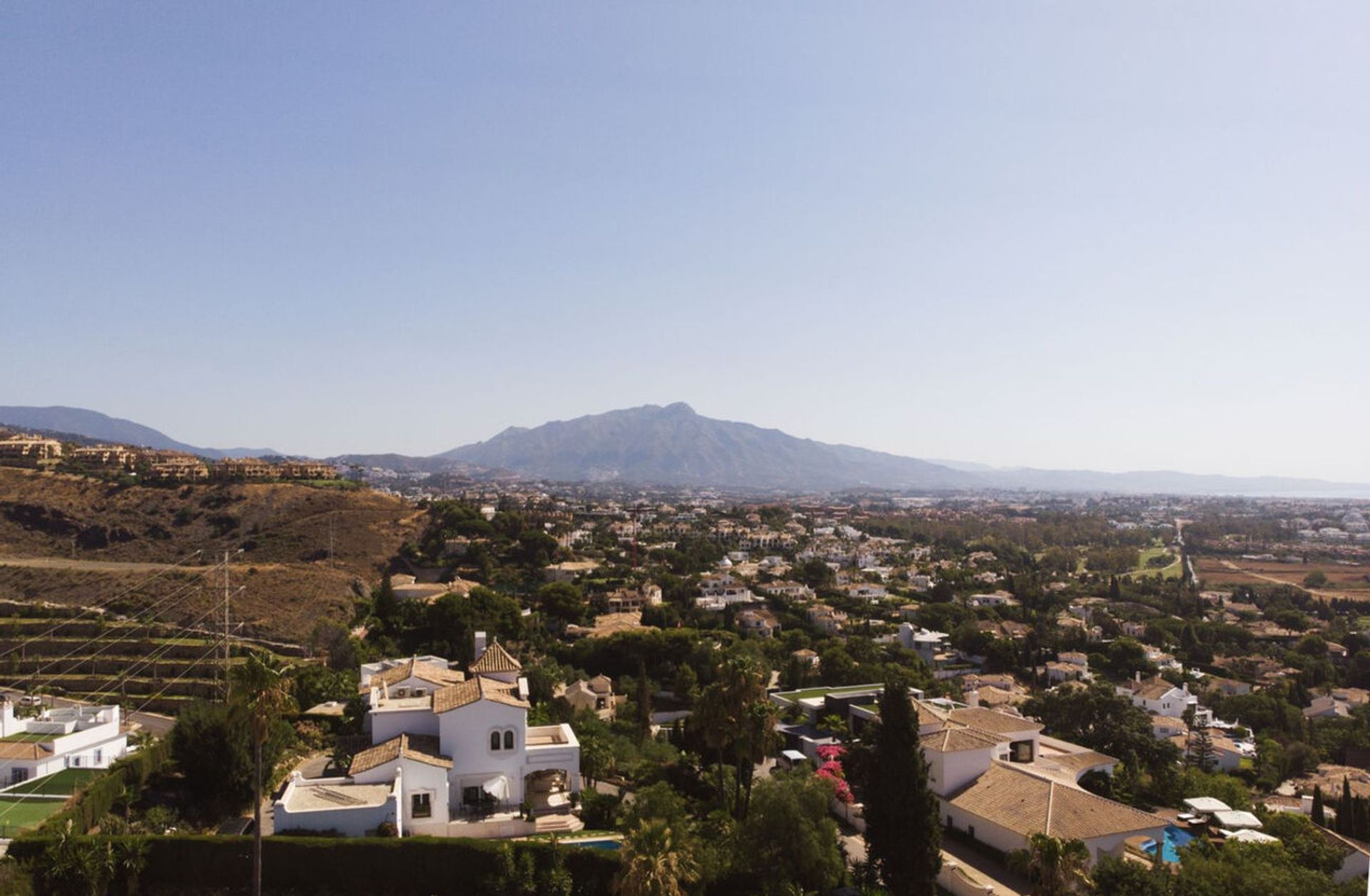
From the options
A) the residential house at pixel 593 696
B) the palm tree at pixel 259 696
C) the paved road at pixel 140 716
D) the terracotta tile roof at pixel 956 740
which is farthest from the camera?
the residential house at pixel 593 696

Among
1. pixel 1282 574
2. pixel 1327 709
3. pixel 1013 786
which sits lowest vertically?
pixel 1327 709

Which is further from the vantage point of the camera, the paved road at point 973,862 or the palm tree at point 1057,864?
the paved road at point 973,862

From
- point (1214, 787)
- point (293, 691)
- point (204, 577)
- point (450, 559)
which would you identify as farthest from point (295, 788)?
point (450, 559)

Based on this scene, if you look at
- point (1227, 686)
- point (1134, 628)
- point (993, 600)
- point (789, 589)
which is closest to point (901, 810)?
point (1227, 686)

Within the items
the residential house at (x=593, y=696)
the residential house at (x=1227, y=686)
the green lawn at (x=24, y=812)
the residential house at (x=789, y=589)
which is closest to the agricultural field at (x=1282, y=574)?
the residential house at (x=1227, y=686)

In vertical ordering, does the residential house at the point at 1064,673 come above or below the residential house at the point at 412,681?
below

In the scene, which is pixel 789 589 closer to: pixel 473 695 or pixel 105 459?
pixel 473 695

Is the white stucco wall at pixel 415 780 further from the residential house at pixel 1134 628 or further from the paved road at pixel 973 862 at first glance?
the residential house at pixel 1134 628
